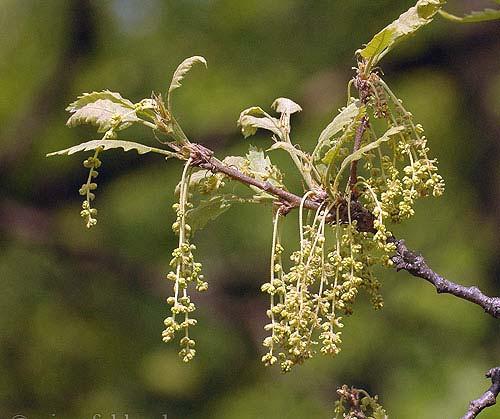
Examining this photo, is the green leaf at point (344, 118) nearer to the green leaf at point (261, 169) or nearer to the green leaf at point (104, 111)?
the green leaf at point (261, 169)

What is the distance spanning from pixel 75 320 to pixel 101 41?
0.78m

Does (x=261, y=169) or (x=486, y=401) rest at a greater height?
(x=261, y=169)

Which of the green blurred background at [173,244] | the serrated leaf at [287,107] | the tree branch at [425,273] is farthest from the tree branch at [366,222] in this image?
the green blurred background at [173,244]

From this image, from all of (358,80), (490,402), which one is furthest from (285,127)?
(490,402)

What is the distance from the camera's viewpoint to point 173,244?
244cm

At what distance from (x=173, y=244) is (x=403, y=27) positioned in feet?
5.65

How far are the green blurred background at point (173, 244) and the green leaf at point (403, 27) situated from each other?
1509 millimetres

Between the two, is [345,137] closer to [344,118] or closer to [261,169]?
[344,118]

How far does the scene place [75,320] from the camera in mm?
2402

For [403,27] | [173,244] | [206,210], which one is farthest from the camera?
[173,244]

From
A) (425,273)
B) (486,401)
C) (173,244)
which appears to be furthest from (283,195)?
(173,244)

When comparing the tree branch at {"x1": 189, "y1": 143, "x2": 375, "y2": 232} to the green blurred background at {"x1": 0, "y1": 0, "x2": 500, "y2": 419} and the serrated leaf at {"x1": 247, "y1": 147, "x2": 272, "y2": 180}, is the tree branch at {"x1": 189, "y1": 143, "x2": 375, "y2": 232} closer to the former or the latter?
the serrated leaf at {"x1": 247, "y1": 147, "x2": 272, "y2": 180}

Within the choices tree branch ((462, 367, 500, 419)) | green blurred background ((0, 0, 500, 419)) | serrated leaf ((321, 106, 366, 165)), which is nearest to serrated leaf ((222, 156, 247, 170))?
serrated leaf ((321, 106, 366, 165))

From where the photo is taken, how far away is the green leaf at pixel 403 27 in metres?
0.76
